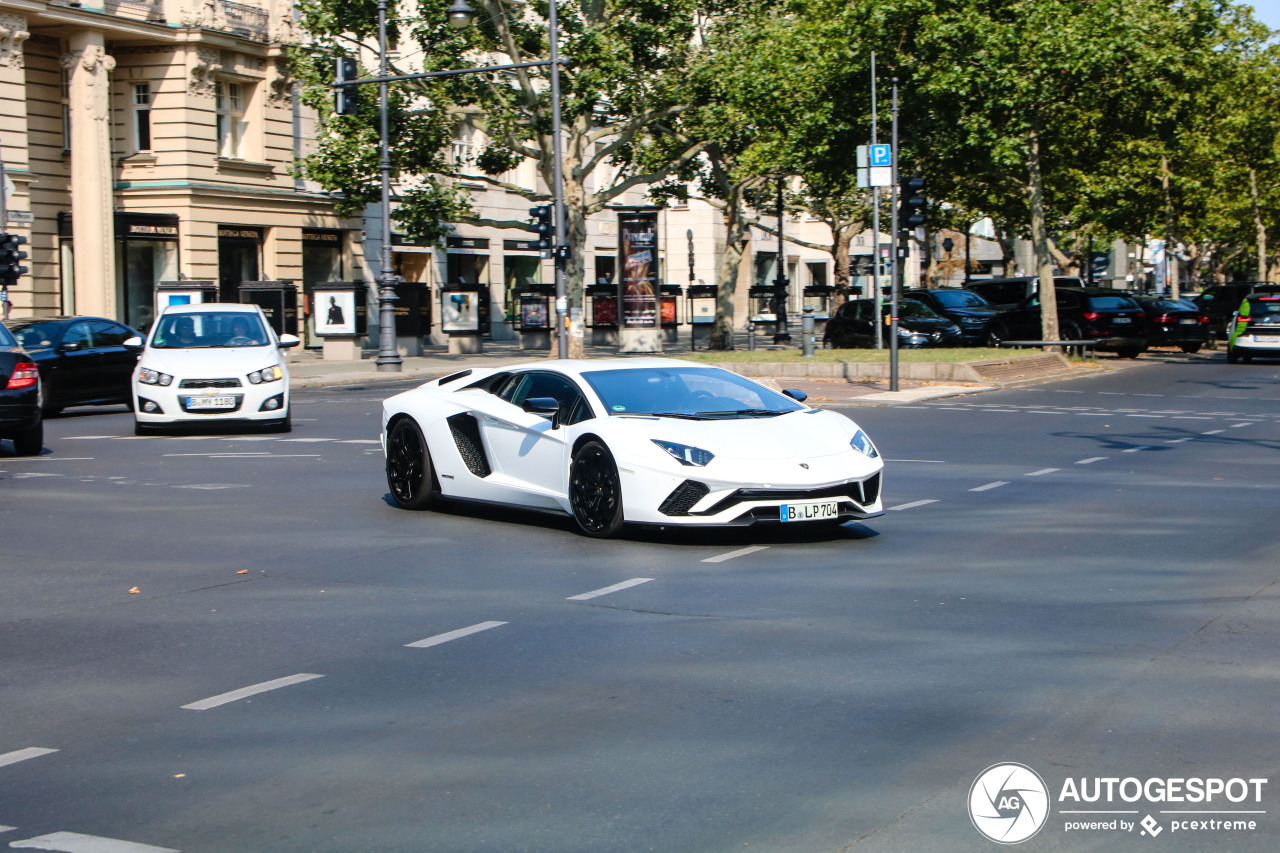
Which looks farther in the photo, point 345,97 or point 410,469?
point 345,97

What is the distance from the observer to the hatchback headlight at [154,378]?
19438 millimetres

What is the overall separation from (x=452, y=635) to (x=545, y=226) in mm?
27519

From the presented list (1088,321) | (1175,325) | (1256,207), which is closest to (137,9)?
(1088,321)

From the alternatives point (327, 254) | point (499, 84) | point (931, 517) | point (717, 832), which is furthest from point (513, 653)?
point (327, 254)

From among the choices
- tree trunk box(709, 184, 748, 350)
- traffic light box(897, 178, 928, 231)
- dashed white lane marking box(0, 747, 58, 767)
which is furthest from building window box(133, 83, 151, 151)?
dashed white lane marking box(0, 747, 58, 767)

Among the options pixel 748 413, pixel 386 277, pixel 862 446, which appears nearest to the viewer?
pixel 862 446

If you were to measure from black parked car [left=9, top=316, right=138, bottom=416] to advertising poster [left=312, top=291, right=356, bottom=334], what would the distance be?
49.3 ft

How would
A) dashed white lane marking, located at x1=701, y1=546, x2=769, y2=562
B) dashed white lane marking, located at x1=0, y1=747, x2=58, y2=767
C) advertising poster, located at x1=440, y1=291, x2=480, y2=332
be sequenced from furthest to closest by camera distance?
advertising poster, located at x1=440, y1=291, x2=480, y2=332
dashed white lane marking, located at x1=701, y1=546, x2=769, y2=562
dashed white lane marking, located at x1=0, y1=747, x2=58, y2=767

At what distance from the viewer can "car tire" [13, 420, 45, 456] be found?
55.3ft

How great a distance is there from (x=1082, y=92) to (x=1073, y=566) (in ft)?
95.9

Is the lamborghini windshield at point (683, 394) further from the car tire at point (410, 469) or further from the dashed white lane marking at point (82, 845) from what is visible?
the dashed white lane marking at point (82, 845)

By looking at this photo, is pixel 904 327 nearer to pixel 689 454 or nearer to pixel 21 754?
pixel 689 454

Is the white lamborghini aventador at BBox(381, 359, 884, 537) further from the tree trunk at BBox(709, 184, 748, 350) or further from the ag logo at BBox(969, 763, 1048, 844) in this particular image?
the tree trunk at BBox(709, 184, 748, 350)

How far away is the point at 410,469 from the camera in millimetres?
12008
